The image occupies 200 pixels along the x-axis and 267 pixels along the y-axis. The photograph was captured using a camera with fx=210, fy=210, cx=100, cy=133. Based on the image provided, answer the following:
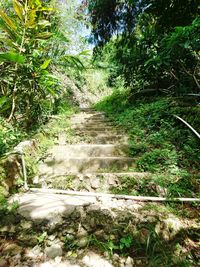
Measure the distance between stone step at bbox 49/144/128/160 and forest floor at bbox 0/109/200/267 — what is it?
733 mm

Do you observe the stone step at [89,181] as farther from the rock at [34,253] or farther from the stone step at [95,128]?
the stone step at [95,128]

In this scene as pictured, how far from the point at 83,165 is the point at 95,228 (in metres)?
1.25

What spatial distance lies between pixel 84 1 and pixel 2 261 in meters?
8.26

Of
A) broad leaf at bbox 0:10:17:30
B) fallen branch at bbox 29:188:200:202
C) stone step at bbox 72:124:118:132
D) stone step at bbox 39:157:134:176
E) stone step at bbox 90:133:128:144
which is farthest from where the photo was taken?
stone step at bbox 72:124:118:132

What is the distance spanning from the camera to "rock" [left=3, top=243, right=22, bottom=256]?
154 cm

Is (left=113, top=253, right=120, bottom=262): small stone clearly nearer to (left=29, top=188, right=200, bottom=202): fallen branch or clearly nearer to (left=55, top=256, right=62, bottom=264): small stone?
(left=55, top=256, right=62, bottom=264): small stone

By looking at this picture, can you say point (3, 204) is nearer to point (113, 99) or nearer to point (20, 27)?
point (20, 27)

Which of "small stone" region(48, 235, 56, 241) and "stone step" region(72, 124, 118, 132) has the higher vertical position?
"stone step" region(72, 124, 118, 132)

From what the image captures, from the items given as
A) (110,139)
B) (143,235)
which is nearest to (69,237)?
(143,235)

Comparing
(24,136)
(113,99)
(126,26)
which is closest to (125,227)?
(24,136)

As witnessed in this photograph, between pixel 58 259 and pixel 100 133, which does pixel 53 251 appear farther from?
pixel 100 133

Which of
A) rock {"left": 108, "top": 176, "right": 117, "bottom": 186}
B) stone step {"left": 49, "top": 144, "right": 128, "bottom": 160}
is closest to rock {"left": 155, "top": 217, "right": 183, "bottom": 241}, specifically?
rock {"left": 108, "top": 176, "right": 117, "bottom": 186}

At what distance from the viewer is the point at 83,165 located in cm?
293

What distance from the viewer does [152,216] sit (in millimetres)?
1855
